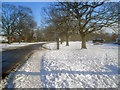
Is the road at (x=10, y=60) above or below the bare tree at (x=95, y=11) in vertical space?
below

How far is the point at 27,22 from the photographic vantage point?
23188 millimetres

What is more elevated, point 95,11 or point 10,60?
point 95,11

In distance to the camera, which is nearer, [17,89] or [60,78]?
[17,89]

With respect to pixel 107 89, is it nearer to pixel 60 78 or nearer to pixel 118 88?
pixel 118 88

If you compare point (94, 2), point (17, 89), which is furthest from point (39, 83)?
point (94, 2)

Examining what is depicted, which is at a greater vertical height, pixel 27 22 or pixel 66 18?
pixel 27 22

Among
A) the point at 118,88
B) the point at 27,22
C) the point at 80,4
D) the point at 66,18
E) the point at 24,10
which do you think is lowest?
the point at 118,88

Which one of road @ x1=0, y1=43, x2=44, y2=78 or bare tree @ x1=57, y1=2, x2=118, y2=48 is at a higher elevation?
bare tree @ x1=57, y1=2, x2=118, y2=48

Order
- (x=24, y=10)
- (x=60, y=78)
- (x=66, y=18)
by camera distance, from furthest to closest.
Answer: (x=24, y=10), (x=66, y=18), (x=60, y=78)

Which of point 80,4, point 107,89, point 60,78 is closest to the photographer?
point 107,89

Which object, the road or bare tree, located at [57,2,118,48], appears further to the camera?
bare tree, located at [57,2,118,48]

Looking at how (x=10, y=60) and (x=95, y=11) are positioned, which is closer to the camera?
(x=10, y=60)

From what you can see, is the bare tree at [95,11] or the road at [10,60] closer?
the road at [10,60]

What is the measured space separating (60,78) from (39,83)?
907 millimetres
